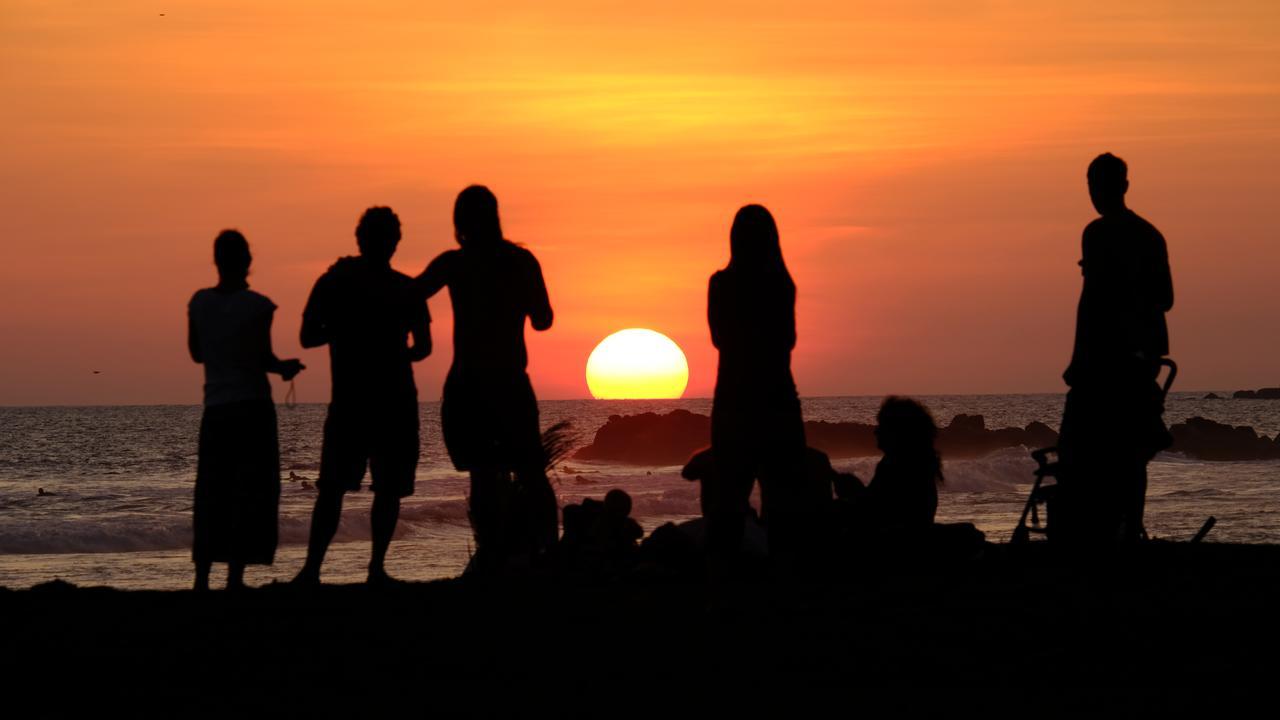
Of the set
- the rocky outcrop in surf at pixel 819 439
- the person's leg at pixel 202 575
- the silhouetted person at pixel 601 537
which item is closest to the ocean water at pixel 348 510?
the silhouetted person at pixel 601 537

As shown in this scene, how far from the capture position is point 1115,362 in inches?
299

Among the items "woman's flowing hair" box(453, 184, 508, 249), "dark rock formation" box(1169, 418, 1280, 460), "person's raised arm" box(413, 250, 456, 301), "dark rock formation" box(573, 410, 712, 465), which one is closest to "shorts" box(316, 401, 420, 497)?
"person's raised arm" box(413, 250, 456, 301)

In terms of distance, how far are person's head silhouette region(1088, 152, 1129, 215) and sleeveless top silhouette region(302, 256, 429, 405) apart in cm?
341

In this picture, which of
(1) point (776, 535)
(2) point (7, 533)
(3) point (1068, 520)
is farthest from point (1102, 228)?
(2) point (7, 533)

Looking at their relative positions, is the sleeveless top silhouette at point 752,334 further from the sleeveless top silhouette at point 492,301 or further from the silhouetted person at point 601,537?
the silhouetted person at point 601,537

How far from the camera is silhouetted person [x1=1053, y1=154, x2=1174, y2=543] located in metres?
7.47

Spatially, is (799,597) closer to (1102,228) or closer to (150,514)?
(1102,228)

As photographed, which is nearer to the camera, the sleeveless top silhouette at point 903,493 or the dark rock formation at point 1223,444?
the sleeveless top silhouette at point 903,493

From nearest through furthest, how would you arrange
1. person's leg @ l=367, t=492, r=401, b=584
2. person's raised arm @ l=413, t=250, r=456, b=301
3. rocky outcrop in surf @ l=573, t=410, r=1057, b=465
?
1. person's raised arm @ l=413, t=250, r=456, b=301
2. person's leg @ l=367, t=492, r=401, b=584
3. rocky outcrop in surf @ l=573, t=410, r=1057, b=465

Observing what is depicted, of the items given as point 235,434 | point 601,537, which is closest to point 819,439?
point 601,537

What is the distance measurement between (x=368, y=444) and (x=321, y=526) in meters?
0.49

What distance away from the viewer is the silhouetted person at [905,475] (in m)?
8.00

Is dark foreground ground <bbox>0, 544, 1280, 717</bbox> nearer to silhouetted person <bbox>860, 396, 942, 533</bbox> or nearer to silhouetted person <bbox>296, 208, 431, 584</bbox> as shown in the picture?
silhouetted person <bbox>860, 396, 942, 533</bbox>

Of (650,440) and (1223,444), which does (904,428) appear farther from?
(650,440)
